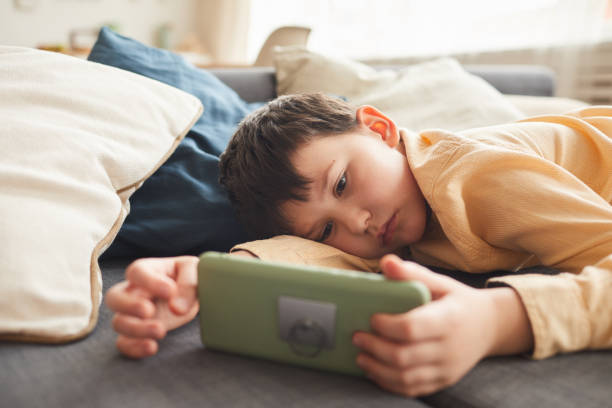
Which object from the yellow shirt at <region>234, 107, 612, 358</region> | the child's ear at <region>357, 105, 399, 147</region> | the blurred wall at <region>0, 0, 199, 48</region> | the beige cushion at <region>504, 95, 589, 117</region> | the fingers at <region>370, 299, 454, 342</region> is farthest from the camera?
the blurred wall at <region>0, 0, 199, 48</region>

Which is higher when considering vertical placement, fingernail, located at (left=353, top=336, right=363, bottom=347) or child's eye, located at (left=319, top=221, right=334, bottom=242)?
fingernail, located at (left=353, top=336, right=363, bottom=347)

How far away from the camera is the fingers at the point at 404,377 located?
1.49 feet

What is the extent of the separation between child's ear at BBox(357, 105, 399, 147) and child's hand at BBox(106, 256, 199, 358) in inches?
19.2

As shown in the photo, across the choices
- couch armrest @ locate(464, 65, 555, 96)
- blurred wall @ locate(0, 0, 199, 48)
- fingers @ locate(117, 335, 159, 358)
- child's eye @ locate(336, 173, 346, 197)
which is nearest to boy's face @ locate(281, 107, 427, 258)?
child's eye @ locate(336, 173, 346, 197)

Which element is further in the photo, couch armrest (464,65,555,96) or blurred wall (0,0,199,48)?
blurred wall (0,0,199,48)

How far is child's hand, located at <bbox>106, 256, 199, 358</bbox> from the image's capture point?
1.66 ft

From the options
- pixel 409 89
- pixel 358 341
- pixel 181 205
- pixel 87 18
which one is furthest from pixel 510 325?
pixel 87 18

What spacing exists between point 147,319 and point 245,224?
1.32 ft

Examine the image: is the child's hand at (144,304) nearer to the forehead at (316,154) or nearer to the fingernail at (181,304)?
the fingernail at (181,304)

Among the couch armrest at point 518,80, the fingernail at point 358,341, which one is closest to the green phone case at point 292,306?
the fingernail at point 358,341

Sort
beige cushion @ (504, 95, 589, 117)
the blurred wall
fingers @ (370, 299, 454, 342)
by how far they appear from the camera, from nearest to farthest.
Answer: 1. fingers @ (370, 299, 454, 342)
2. beige cushion @ (504, 95, 589, 117)
3. the blurred wall

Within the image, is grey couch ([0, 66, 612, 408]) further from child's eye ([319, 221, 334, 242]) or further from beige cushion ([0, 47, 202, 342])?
child's eye ([319, 221, 334, 242])

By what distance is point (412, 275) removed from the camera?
1.55ft

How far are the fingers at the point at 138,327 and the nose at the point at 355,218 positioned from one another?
1.20 ft
